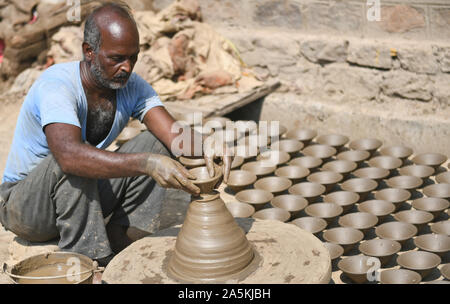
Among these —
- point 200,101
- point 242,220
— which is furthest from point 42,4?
point 242,220

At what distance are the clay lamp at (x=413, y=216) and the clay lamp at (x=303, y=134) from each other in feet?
4.42

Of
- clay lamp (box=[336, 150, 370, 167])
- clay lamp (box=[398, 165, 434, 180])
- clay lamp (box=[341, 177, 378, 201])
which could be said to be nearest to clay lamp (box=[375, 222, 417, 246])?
clay lamp (box=[341, 177, 378, 201])

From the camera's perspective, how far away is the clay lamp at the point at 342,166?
4.90m

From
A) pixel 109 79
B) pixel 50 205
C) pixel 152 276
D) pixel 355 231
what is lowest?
pixel 355 231

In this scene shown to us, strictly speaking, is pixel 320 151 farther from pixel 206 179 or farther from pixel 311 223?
pixel 206 179

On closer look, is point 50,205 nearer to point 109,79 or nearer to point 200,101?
point 109,79

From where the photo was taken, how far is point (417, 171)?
15.9 feet

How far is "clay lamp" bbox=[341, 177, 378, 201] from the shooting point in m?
4.60

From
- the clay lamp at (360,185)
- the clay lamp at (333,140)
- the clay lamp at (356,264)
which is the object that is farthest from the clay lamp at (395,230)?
the clay lamp at (333,140)

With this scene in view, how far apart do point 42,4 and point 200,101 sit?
233 centimetres

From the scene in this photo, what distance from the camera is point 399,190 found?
14.9 ft

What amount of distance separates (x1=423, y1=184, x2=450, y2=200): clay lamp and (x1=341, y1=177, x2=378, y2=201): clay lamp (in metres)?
0.36

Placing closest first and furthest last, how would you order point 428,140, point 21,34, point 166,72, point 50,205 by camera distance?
point 50,205 < point 428,140 < point 166,72 < point 21,34

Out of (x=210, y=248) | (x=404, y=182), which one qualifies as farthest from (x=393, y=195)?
(x=210, y=248)
